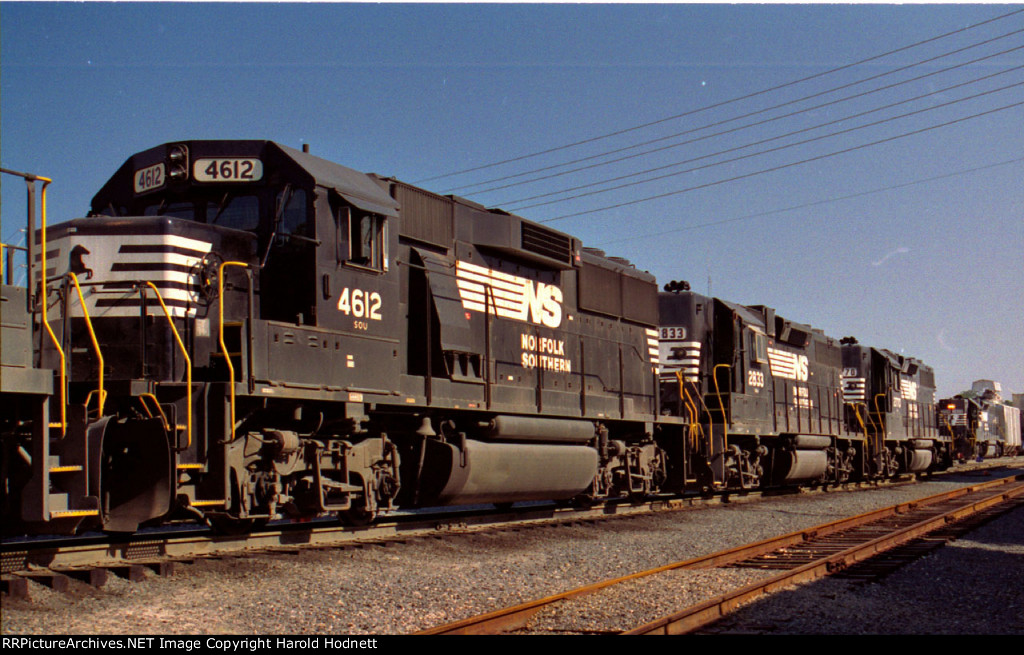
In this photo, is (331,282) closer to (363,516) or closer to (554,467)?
(363,516)

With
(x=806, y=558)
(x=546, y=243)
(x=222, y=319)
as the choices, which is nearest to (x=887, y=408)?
(x=546, y=243)

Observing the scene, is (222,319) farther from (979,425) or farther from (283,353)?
(979,425)

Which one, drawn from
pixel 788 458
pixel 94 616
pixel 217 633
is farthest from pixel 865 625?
pixel 788 458

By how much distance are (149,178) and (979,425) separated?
1499 inches

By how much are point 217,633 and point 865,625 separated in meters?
Result: 3.81

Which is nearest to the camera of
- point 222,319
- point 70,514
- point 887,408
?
point 70,514

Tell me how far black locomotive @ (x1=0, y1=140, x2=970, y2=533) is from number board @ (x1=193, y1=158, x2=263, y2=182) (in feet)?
0.06

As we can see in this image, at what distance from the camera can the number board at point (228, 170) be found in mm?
8383

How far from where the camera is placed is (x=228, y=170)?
845 cm

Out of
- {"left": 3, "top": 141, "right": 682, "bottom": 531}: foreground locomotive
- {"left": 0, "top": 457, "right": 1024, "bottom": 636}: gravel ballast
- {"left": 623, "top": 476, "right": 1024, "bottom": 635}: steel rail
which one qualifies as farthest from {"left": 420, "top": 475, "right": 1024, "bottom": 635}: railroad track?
{"left": 3, "top": 141, "right": 682, "bottom": 531}: foreground locomotive

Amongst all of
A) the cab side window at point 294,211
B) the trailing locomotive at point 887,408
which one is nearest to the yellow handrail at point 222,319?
the cab side window at point 294,211

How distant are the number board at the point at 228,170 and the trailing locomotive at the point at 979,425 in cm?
3003

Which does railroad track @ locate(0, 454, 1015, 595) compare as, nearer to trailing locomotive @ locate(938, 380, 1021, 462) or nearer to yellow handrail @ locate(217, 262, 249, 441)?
yellow handrail @ locate(217, 262, 249, 441)

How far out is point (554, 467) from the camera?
11.3 m
